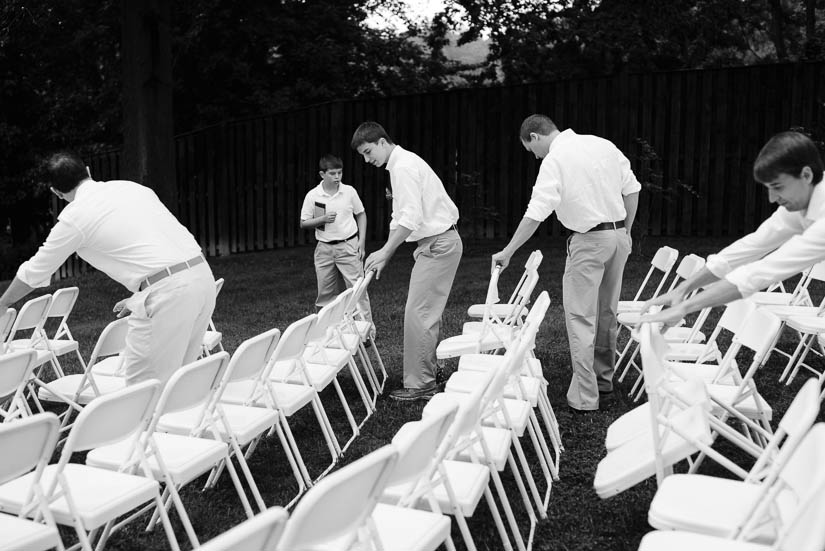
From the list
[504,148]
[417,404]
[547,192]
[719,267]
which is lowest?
[417,404]

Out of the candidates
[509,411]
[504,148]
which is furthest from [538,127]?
[504,148]

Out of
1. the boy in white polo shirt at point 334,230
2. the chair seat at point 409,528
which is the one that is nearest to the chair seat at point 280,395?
the chair seat at point 409,528

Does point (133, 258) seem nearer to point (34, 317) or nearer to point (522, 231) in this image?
point (34, 317)

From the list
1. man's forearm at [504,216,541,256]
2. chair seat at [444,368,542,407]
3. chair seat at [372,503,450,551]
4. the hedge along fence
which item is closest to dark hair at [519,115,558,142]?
man's forearm at [504,216,541,256]

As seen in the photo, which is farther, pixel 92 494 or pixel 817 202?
pixel 817 202

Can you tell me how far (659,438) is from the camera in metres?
2.94

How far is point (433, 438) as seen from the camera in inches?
105

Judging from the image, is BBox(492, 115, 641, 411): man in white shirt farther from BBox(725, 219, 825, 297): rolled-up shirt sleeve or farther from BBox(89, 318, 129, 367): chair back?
BBox(89, 318, 129, 367): chair back

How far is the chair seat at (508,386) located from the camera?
169 inches

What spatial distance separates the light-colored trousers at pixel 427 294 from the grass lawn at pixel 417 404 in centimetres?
36

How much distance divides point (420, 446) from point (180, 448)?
4.76 ft

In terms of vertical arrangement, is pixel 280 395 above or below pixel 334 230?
below

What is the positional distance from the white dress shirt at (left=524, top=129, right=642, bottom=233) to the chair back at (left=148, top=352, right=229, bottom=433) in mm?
2279

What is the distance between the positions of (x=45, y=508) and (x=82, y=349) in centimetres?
564
